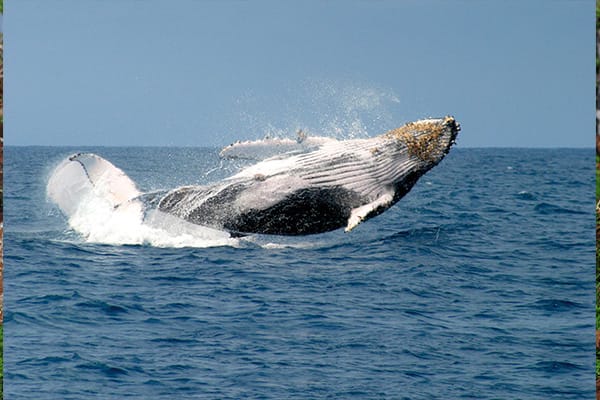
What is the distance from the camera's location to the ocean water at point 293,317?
28.0 feet

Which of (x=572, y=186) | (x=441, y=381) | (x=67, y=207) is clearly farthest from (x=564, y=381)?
(x=572, y=186)

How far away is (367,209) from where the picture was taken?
1164 centimetres

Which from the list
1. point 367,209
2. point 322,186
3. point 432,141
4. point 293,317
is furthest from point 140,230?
point 432,141

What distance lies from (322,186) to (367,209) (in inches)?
32.2

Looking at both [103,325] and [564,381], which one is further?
[103,325]

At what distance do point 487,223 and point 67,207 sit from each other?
30.1 feet

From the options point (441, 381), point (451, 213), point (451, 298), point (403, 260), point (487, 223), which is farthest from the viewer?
point (451, 213)

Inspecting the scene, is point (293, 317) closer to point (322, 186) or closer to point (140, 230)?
point (322, 186)

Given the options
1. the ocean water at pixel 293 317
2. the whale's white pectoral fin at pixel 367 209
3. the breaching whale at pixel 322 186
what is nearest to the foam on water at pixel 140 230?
the ocean water at pixel 293 317

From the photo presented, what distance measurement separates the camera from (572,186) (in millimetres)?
40812

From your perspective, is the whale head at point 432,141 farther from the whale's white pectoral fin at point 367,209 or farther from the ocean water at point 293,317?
the ocean water at point 293,317

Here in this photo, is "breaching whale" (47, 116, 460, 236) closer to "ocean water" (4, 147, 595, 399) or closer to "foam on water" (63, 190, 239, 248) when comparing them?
"ocean water" (4, 147, 595, 399)

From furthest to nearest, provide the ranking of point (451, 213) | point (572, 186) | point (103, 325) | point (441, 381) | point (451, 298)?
point (572, 186), point (451, 213), point (451, 298), point (103, 325), point (441, 381)

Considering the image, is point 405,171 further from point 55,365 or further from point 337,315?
point 55,365
